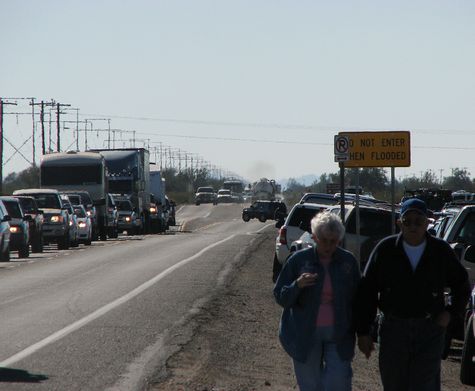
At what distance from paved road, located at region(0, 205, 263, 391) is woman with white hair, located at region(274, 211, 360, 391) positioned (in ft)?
11.8

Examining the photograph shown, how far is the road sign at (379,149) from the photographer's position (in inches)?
1022

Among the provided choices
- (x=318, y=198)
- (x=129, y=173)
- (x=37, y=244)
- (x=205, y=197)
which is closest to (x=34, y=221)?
(x=37, y=244)

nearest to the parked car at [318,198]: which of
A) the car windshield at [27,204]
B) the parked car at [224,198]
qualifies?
the car windshield at [27,204]

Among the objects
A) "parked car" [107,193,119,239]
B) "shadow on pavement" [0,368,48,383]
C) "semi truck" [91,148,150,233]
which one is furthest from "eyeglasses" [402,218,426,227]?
"semi truck" [91,148,150,233]

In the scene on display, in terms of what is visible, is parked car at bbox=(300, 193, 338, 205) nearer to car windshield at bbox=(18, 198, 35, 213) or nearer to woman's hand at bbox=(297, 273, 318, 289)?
car windshield at bbox=(18, 198, 35, 213)

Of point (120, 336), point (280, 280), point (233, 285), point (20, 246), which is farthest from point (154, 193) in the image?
point (280, 280)

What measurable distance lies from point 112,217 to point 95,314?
38194 millimetres

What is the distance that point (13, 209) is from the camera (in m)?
37.9

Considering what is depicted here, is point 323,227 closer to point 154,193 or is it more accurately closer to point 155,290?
point 155,290

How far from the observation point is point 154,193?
73.5 metres

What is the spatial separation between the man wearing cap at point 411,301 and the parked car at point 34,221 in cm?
3261

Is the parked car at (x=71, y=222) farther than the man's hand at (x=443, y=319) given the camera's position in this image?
Yes

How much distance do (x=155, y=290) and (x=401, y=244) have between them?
1589 cm

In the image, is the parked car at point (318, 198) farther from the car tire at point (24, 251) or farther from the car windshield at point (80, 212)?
the car windshield at point (80, 212)
